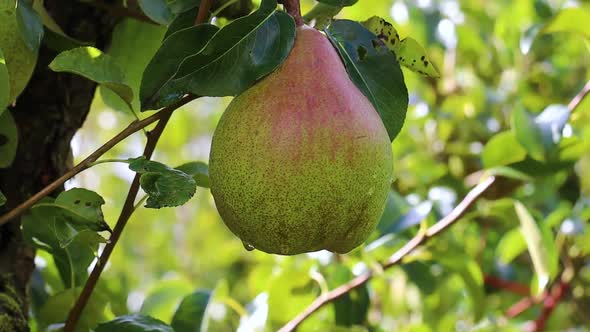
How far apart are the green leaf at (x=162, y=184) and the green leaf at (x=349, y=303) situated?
57 cm

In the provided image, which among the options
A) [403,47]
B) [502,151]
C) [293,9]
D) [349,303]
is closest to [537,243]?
[502,151]

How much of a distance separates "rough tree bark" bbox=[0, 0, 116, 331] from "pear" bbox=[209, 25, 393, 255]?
299 millimetres

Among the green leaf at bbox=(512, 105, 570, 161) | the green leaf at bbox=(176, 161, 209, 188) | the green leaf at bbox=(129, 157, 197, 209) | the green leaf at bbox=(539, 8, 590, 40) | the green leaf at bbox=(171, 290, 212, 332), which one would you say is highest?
the green leaf at bbox=(129, 157, 197, 209)

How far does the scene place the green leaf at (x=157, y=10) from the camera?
2.52 feet

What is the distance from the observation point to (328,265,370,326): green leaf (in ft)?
3.99

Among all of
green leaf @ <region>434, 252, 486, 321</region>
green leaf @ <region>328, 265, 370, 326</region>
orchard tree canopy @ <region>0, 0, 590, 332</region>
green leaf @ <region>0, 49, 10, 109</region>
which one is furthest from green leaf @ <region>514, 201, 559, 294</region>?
green leaf @ <region>0, 49, 10, 109</region>

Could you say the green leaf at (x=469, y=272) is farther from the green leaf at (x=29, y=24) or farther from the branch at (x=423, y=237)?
the green leaf at (x=29, y=24)

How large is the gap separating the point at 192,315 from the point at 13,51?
0.39m

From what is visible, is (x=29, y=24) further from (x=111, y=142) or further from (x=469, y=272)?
(x=469, y=272)

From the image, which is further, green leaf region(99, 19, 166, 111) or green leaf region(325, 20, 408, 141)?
green leaf region(99, 19, 166, 111)

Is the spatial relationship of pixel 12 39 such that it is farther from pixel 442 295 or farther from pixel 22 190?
pixel 442 295

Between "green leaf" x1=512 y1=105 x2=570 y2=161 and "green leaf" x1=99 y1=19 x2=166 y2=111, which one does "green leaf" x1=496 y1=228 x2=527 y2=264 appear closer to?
"green leaf" x1=512 y1=105 x2=570 y2=161

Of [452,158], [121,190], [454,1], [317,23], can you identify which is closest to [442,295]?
[452,158]

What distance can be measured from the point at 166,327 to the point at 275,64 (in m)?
0.30
